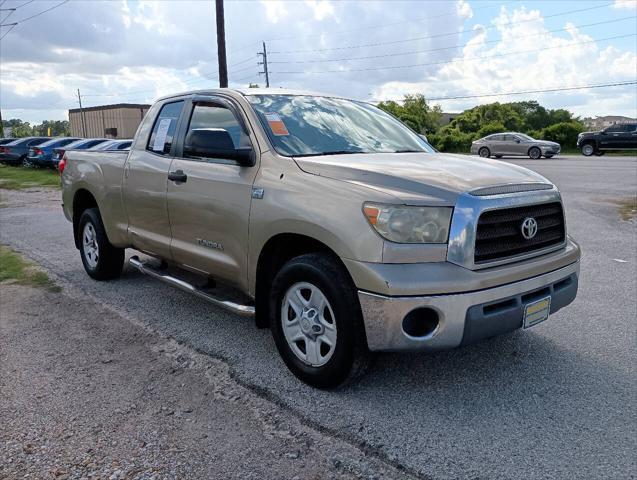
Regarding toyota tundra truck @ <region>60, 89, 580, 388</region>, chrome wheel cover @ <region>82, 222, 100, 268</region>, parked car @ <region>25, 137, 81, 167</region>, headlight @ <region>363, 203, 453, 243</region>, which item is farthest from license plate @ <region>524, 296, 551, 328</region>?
parked car @ <region>25, 137, 81, 167</region>

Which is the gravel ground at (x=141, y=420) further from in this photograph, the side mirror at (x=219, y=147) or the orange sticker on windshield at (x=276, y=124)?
the orange sticker on windshield at (x=276, y=124)

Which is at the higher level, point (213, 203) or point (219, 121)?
point (219, 121)

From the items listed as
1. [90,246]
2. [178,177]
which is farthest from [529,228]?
[90,246]

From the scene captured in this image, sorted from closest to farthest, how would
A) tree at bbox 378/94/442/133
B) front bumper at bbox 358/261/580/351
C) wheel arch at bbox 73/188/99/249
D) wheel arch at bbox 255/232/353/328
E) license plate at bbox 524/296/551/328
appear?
front bumper at bbox 358/261/580/351, license plate at bbox 524/296/551/328, wheel arch at bbox 255/232/353/328, wheel arch at bbox 73/188/99/249, tree at bbox 378/94/442/133

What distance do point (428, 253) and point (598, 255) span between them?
5.18 meters

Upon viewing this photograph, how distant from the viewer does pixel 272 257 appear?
4.03 metres

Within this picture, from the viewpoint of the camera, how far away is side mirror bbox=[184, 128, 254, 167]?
408 cm

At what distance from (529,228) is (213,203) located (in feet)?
7.26

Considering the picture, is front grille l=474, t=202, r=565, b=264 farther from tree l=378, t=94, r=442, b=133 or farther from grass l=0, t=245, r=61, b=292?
tree l=378, t=94, r=442, b=133

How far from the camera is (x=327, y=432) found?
3.21 meters

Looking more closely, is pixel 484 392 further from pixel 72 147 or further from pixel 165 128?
pixel 72 147

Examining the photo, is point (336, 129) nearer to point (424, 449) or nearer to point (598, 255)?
point (424, 449)

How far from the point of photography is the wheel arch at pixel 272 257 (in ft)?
12.5

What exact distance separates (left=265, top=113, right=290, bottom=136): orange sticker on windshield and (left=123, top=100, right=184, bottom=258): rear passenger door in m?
1.13
